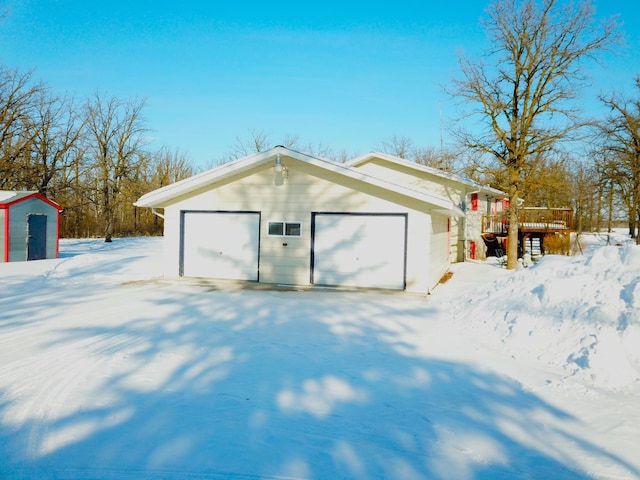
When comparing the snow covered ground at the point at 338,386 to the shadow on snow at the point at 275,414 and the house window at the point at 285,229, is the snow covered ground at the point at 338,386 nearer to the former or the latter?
the shadow on snow at the point at 275,414

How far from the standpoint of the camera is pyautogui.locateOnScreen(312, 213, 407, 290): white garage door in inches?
443

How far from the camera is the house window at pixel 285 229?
11945mm

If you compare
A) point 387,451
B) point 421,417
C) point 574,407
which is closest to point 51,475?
point 387,451

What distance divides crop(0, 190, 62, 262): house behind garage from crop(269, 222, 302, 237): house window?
10324mm

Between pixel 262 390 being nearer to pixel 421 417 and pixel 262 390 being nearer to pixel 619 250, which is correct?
pixel 421 417

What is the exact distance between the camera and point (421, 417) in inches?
160

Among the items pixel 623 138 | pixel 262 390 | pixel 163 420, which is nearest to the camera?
pixel 163 420

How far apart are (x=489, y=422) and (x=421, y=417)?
59cm

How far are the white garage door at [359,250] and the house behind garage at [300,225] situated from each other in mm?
25

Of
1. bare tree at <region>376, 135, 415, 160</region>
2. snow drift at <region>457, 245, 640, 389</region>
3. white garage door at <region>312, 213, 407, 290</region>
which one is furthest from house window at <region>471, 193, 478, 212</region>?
bare tree at <region>376, 135, 415, 160</region>

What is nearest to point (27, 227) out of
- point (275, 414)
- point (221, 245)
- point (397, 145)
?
point (221, 245)

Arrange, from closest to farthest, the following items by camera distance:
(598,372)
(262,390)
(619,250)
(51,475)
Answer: (51,475), (262,390), (598,372), (619,250)

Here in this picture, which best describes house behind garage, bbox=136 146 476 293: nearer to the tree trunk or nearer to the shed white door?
the shed white door

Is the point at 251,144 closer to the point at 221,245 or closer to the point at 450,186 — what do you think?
the point at 450,186
